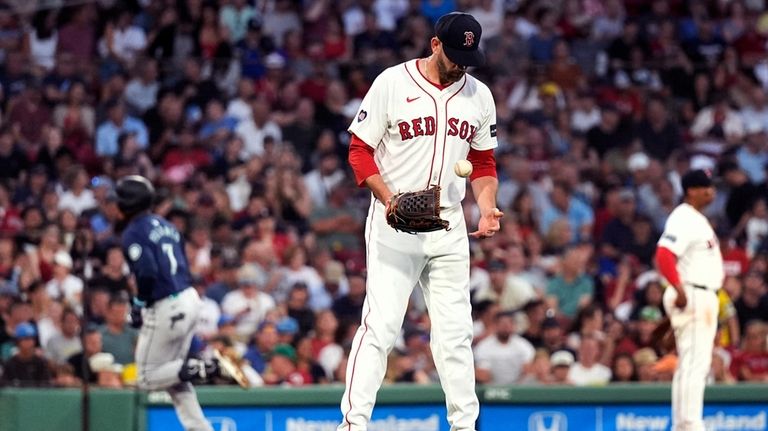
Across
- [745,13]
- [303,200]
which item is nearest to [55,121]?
[303,200]

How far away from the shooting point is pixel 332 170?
13.9 m

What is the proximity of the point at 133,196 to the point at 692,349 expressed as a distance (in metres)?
3.71

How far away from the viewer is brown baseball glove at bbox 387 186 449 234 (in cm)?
643

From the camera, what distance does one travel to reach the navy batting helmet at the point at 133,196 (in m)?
8.98

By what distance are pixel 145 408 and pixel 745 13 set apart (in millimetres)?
10380

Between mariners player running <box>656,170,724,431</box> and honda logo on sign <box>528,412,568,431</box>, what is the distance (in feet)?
3.42

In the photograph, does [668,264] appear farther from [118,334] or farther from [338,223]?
[338,223]

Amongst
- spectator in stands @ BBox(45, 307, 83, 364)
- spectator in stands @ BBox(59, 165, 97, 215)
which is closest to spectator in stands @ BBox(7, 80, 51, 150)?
spectator in stands @ BBox(59, 165, 97, 215)

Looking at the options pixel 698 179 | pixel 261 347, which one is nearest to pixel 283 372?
pixel 261 347

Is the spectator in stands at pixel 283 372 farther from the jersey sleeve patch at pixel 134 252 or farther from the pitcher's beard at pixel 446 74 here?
the pitcher's beard at pixel 446 74

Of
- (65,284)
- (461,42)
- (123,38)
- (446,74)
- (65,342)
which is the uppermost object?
(123,38)

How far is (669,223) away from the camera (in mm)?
9438

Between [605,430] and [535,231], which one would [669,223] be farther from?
[535,231]

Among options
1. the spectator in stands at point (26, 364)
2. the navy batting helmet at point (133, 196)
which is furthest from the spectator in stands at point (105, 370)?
the navy batting helmet at point (133, 196)
